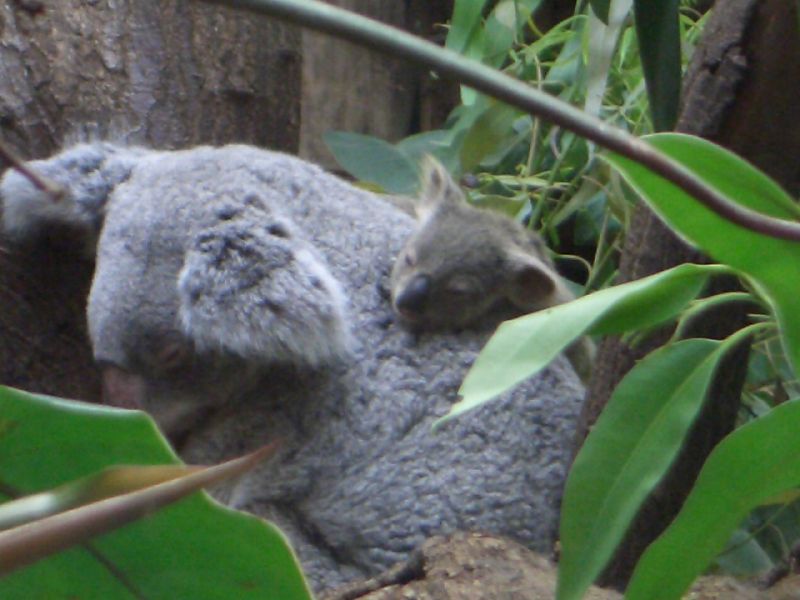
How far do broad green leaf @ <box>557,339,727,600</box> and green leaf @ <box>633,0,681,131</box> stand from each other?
232 mm

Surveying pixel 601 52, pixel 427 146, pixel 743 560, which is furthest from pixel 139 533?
pixel 427 146

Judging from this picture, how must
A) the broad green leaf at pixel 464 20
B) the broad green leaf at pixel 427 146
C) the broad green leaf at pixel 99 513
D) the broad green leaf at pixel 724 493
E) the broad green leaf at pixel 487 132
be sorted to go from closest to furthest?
1. the broad green leaf at pixel 99 513
2. the broad green leaf at pixel 724 493
3. the broad green leaf at pixel 464 20
4. the broad green leaf at pixel 487 132
5. the broad green leaf at pixel 427 146

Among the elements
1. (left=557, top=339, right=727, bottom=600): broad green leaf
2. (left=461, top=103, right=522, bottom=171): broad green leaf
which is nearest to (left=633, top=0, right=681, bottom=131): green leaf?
(left=557, top=339, right=727, bottom=600): broad green leaf

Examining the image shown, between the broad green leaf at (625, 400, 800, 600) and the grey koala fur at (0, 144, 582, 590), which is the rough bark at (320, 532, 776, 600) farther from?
the broad green leaf at (625, 400, 800, 600)

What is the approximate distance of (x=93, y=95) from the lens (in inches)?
80.2

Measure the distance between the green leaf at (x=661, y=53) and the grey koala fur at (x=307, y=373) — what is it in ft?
1.99

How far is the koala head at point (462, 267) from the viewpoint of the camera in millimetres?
1775

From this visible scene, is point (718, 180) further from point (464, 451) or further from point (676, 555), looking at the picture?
point (464, 451)

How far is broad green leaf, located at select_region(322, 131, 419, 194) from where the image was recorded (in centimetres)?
266

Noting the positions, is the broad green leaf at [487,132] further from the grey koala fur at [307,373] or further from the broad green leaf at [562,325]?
the broad green leaf at [562,325]

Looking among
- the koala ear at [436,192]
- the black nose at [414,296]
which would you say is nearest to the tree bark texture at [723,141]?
the black nose at [414,296]

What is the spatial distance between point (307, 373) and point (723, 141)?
2.26ft

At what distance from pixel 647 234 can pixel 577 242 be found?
153 cm

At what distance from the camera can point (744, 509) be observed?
93 cm
